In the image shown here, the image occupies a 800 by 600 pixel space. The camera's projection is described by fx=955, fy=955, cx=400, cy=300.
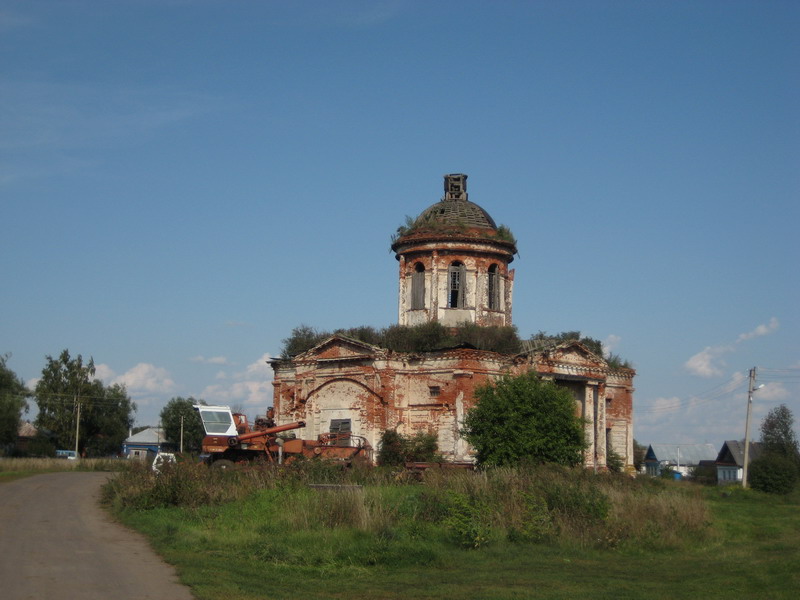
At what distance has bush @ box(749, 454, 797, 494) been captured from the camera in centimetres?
4238

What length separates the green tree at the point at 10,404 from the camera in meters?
59.3

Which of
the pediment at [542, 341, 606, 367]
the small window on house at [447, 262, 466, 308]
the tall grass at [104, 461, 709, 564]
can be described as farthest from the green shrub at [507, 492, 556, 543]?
the small window on house at [447, 262, 466, 308]

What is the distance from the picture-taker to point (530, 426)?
27.8 meters

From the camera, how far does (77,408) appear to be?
6825 cm

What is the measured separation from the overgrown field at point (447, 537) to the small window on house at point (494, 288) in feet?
46.5

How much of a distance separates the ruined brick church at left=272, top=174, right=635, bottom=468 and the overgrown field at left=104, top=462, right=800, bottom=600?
1028 cm

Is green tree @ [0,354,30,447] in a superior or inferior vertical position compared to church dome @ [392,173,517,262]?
inferior

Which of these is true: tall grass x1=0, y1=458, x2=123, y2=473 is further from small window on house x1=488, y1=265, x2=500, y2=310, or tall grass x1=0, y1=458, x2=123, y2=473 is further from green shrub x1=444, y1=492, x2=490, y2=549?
green shrub x1=444, y1=492, x2=490, y2=549

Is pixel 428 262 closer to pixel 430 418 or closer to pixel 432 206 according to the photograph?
pixel 432 206

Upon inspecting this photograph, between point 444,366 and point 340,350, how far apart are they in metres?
4.26

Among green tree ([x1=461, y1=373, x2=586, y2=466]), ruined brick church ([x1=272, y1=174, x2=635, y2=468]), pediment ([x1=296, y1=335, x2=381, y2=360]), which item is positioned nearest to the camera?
green tree ([x1=461, y1=373, x2=586, y2=466])

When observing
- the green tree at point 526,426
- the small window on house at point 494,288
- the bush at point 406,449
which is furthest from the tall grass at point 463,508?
the small window on house at point 494,288

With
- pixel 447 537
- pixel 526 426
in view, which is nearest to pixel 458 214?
pixel 526 426

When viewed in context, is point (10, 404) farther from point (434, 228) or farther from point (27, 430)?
point (434, 228)
